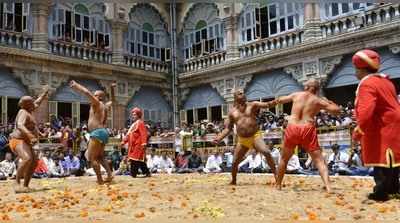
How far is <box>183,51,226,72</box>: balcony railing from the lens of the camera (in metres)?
21.2

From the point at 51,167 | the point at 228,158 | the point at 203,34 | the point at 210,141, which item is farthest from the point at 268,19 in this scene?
the point at 51,167

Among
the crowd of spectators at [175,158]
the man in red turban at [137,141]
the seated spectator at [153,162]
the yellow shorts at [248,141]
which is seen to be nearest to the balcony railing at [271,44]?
the crowd of spectators at [175,158]

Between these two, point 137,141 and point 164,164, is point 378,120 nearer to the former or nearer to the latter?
point 137,141

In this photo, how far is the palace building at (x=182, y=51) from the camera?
55.4 feet

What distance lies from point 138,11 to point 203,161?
992 cm

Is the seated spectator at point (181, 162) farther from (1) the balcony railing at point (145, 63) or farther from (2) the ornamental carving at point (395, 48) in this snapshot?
(2) the ornamental carving at point (395, 48)

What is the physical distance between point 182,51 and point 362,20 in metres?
9.76

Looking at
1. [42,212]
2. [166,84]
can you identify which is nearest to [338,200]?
[42,212]

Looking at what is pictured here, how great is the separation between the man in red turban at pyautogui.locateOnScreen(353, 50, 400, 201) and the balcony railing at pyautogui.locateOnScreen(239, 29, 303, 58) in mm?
13049

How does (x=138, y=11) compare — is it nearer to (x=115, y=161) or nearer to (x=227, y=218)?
(x=115, y=161)

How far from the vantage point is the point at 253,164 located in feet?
43.6

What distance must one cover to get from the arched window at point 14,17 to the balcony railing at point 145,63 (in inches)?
186

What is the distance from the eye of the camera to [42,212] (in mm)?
5188

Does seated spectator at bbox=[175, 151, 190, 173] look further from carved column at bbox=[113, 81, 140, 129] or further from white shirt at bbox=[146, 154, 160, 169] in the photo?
carved column at bbox=[113, 81, 140, 129]
